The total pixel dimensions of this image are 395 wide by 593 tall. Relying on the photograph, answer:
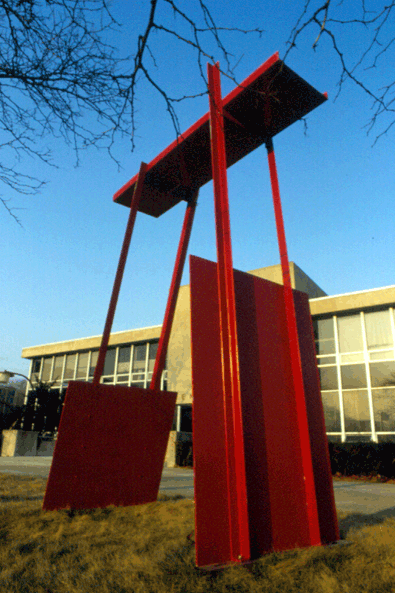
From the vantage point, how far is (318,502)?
3.08 m

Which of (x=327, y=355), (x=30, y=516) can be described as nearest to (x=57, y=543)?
(x=30, y=516)

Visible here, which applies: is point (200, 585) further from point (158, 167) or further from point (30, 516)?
point (158, 167)

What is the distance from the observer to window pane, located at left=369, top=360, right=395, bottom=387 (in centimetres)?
1285

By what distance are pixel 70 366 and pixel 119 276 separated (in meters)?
18.5

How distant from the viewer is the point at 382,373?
42.7 ft

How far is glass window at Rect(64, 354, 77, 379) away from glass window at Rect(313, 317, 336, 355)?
13.7 m

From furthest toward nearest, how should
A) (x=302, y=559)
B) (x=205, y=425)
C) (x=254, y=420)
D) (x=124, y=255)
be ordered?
(x=124, y=255) < (x=254, y=420) < (x=205, y=425) < (x=302, y=559)

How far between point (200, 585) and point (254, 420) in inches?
45.2

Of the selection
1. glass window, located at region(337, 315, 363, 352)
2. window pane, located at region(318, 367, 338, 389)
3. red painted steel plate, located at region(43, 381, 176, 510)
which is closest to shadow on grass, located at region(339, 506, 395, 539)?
red painted steel plate, located at region(43, 381, 176, 510)

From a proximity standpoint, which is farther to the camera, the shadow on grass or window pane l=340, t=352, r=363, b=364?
window pane l=340, t=352, r=363, b=364

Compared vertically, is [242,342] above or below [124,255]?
below

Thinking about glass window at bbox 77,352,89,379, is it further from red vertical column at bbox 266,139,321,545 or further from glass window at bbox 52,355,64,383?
red vertical column at bbox 266,139,321,545

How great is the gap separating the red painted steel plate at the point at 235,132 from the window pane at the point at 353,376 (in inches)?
400

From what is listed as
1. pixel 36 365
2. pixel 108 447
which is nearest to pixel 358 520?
pixel 108 447
